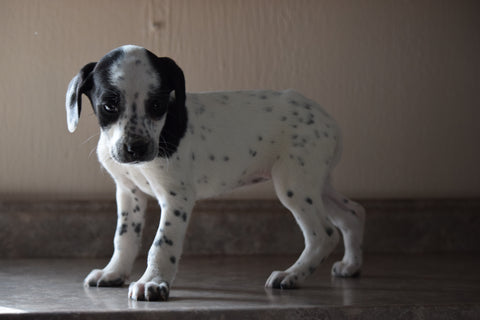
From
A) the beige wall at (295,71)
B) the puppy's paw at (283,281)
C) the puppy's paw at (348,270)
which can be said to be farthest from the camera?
the beige wall at (295,71)

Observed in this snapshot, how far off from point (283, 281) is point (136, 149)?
64cm

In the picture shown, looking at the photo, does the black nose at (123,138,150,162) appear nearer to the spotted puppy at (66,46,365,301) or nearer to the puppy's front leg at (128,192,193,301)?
the spotted puppy at (66,46,365,301)

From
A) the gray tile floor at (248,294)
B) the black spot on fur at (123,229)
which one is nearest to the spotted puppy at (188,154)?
the black spot on fur at (123,229)

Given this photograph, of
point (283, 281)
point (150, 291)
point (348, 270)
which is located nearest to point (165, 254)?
point (150, 291)

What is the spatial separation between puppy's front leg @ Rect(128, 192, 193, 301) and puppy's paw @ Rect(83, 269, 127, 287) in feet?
0.65

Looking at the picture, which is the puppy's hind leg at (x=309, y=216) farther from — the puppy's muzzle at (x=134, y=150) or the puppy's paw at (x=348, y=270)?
the puppy's muzzle at (x=134, y=150)

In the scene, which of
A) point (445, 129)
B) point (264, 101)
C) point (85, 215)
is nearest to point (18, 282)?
point (85, 215)

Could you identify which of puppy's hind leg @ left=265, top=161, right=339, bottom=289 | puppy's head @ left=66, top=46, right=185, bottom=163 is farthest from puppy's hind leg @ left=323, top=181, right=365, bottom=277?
puppy's head @ left=66, top=46, right=185, bottom=163

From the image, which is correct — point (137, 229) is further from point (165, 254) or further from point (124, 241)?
point (165, 254)

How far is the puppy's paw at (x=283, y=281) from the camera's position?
2.07 meters

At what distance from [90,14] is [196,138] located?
3.85 feet

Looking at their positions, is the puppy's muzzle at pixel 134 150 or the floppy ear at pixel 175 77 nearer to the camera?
the puppy's muzzle at pixel 134 150

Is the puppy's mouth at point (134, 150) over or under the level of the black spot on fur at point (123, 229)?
over

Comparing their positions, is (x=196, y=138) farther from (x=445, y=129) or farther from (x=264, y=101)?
(x=445, y=129)
